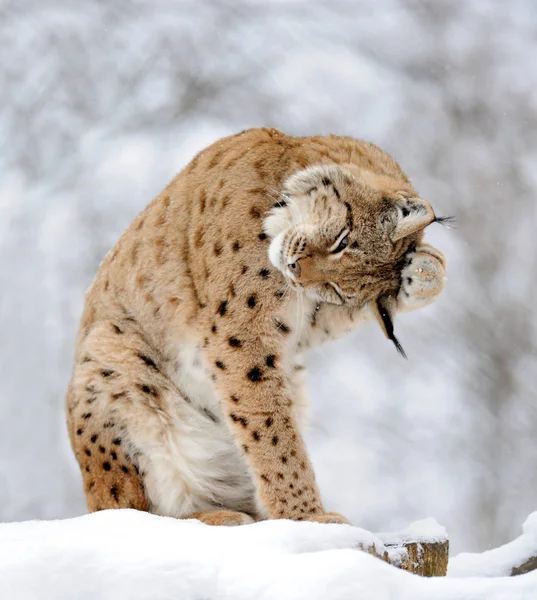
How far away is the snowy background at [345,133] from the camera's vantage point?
831 centimetres

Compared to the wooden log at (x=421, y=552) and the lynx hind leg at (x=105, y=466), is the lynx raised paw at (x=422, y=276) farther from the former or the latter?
the lynx hind leg at (x=105, y=466)

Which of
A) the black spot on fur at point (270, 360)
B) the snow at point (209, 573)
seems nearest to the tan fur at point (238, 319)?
the black spot on fur at point (270, 360)

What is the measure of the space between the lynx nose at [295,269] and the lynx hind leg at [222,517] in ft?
4.18

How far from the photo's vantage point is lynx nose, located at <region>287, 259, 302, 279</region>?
15.3 ft

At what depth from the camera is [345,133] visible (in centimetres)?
888

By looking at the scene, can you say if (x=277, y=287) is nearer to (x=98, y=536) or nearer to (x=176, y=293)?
(x=176, y=293)

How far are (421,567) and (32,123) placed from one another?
654 centimetres

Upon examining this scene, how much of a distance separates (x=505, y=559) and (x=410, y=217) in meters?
1.61

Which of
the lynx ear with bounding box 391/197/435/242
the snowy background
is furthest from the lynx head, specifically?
the snowy background

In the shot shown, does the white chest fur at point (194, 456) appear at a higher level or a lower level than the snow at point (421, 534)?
higher

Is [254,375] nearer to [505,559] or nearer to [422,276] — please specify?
[422,276]

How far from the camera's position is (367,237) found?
4.69m

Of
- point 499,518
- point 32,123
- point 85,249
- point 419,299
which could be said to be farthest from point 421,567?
point 32,123

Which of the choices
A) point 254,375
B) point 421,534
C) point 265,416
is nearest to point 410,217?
point 254,375
